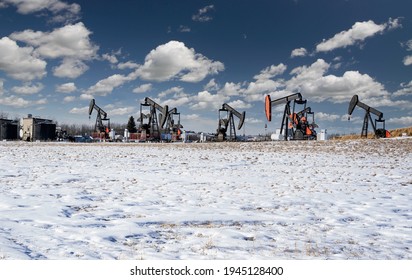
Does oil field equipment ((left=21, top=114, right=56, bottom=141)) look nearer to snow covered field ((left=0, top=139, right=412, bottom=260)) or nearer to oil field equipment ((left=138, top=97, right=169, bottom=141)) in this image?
oil field equipment ((left=138, top=97, right=169, bottom=141))

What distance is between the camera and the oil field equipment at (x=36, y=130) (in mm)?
70000

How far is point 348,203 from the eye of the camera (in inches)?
310

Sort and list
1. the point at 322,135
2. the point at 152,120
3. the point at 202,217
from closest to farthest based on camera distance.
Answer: the point at 202,217, the point at 322,135, the point at 152,120

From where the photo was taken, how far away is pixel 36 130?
69938 mm

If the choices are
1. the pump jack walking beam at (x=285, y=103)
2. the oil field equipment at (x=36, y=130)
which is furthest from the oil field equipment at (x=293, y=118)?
the oil field equipment at (x=36, y=130)

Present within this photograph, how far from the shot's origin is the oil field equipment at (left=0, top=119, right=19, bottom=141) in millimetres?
72812

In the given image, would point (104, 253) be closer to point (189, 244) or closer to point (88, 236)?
Answer: point (88, 236)

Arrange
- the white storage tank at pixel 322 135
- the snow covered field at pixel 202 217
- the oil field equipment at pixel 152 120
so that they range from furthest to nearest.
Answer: the oil field equipment at pixel 152 120, the white storage tank at pixel 322 135, the snow covered field at pixel 202 217

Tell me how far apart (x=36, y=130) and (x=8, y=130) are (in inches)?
341

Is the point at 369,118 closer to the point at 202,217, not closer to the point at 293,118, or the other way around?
the point at 293,118

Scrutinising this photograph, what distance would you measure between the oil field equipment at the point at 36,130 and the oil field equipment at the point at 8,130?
11.8 ft

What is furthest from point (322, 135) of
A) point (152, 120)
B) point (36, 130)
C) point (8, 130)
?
point (8, 130)

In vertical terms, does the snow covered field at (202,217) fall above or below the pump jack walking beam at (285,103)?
below

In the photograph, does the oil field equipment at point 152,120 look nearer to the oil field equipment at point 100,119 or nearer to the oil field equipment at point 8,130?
the oil field equipment at point 100,119
